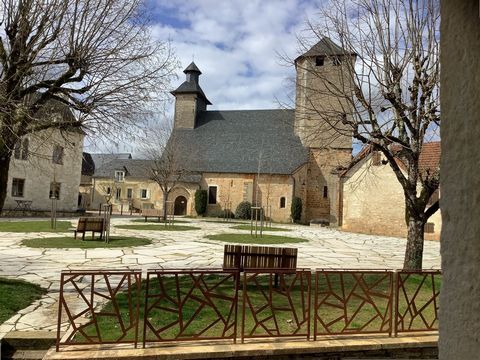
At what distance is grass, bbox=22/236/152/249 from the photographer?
1177 centimetres

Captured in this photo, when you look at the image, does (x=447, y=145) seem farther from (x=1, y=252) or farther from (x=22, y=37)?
(x=1, y=252)

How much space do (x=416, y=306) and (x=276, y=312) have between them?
2320 mm

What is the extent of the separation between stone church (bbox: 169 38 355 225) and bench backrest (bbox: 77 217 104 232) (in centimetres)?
1980

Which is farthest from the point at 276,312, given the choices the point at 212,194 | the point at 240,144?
the point at 240,144

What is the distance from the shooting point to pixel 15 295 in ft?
20.2

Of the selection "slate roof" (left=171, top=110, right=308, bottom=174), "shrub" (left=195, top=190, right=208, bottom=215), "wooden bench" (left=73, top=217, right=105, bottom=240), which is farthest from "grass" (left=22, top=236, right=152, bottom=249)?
"shrub" (left=195, top=190, right=208, bottom=215)

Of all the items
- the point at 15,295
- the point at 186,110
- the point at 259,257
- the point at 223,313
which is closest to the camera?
the point at 223,313

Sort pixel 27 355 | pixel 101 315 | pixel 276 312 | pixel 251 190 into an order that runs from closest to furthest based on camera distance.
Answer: pixel 27 355 → pixel 101 315 → pixel 276 312 → pixel 251 190

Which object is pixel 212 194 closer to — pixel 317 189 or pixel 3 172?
pixel 317 189

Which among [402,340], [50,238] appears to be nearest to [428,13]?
[402,340]

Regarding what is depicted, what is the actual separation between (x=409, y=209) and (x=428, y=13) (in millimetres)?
3779

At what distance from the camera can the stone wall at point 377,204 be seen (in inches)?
861

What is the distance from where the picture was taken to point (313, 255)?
39.5ft

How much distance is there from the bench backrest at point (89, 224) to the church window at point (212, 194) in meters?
23.7
